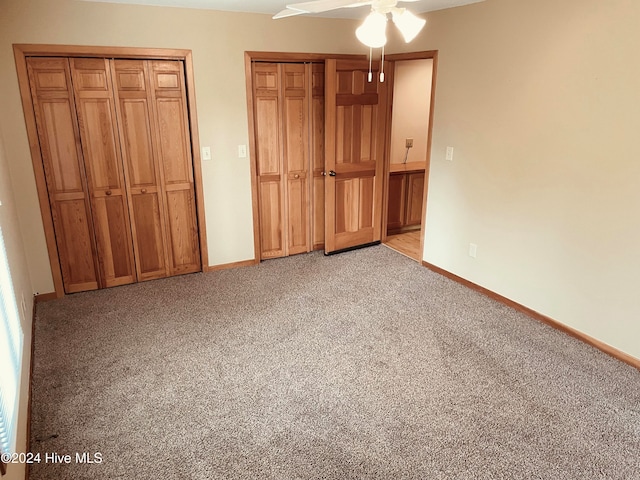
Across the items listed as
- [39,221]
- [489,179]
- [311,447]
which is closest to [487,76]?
[489,179]

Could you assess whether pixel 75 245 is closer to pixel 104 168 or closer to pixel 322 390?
pixel 104 168

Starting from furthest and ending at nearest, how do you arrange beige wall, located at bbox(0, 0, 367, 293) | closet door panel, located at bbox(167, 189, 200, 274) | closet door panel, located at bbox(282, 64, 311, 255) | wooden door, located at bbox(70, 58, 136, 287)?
1. closet door panel, located at bbox(282, 64, 311, 255)
2. closet door panel, located at bbox(167, 189, 200, 274)
3. wooden door, located at bbox(70, 58, 136, 287)
4. beige wall, located at bbox(0, 0, 367, 293)

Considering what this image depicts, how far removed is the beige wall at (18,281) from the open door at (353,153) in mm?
2724

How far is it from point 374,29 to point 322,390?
196cm

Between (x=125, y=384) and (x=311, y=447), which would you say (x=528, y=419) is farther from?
(x=125, y=384)

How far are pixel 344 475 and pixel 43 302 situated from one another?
121 inches

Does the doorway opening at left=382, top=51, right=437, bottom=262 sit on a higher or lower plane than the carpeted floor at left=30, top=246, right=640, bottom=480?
higher

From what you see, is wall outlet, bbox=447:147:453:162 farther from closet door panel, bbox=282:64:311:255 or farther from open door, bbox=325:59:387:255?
closet door panel, bbox=282:64:311:255

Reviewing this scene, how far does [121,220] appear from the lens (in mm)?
3898

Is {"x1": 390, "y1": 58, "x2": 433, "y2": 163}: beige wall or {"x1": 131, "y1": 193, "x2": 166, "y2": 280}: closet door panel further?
{"x1": 390, "y1": 58, "x2": 433, "y2": 163}: beige wall

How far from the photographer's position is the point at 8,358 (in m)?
1.93

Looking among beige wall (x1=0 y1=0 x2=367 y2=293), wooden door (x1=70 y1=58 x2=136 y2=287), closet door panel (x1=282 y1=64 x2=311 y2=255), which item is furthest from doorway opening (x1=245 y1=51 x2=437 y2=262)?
wooden door (x1=70 y1=58 x2=136 y2=287)

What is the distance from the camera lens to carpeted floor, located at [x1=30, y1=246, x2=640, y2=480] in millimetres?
2039

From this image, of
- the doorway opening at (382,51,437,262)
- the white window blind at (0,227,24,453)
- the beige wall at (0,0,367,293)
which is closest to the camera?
the white window blind at (0,227,24,453)
